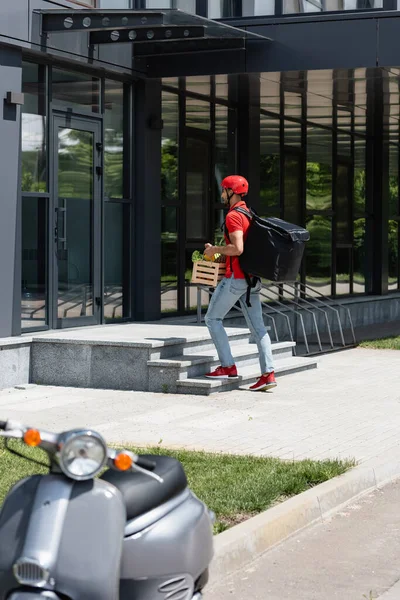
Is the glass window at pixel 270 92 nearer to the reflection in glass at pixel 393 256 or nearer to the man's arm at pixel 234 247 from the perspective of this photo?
the man's arm at pixel 234 247

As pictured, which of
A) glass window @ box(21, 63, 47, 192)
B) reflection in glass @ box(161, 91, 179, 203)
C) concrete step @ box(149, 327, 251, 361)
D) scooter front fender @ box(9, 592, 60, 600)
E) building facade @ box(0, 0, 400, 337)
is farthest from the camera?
reflection in glass @ box(161, 91, 179, 203)

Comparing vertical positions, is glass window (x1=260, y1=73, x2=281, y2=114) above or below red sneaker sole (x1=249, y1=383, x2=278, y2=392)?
above

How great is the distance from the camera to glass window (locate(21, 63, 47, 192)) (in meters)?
13.2

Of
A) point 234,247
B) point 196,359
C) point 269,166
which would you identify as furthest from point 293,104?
point 234,247

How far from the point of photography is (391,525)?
21.7 feet

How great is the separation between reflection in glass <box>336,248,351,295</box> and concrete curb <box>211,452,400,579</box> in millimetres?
14722

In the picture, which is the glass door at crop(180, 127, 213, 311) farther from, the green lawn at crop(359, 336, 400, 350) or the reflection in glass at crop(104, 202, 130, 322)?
the green lawn at crop(359, 336, 400, 350)

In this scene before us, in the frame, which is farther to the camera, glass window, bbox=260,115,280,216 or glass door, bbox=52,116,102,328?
glass window, bbox=260,115,280,216

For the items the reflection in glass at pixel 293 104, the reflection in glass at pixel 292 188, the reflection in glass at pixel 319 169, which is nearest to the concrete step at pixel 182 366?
the reflection in glass at pixel 293 104

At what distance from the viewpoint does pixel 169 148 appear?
16578 mm

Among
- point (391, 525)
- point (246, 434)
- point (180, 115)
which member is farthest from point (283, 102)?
point (391, 525)

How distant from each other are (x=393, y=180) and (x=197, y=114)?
8.83 meters

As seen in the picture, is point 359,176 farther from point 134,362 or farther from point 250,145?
point 134,362

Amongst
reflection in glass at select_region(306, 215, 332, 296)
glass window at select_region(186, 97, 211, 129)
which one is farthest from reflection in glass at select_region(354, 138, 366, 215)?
glass window at select_region(186, 97, 211, 129)
